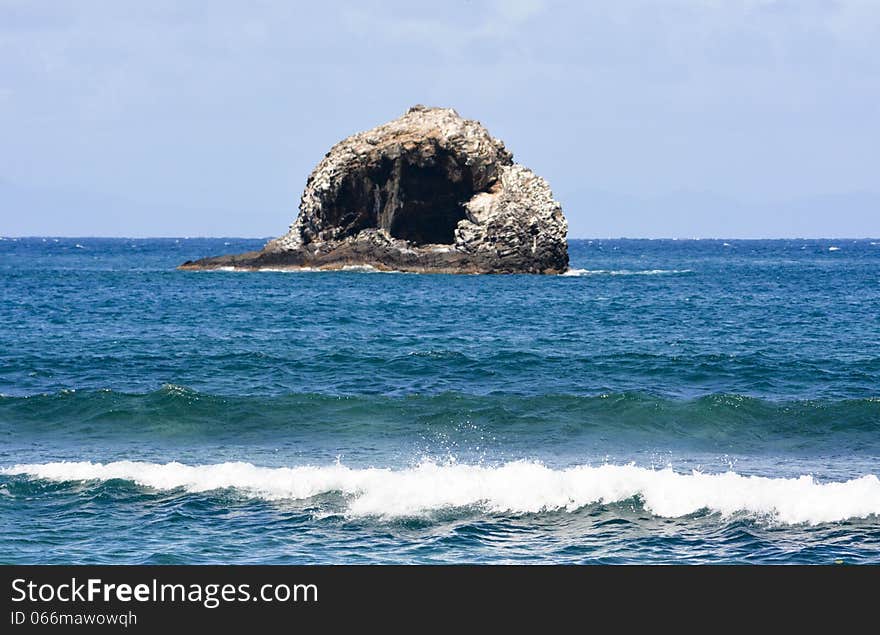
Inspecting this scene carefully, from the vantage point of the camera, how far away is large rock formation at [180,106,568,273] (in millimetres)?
79250

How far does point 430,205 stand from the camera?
83.1 meters

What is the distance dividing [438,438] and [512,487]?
18.0 feet

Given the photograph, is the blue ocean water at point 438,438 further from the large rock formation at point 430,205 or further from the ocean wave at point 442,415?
the large rock formation at point 430,205

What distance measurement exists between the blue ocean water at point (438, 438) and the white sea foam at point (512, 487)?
0.05 meters

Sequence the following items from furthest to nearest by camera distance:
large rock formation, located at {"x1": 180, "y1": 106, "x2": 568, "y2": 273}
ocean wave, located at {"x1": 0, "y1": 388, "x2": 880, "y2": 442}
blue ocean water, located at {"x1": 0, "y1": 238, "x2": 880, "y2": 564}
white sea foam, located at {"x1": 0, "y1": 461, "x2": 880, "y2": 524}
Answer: large rock formation, located at {"x1": 180, "y1": 106, "x2": 568, "y2": 273}
ocean wave, located at {"x1": 0, "y1": 388, "x2": 880, "y2": 442}
white sea foam, located at {"x1": 0, "y1": 461, "x2": 880, "y2": 524}
blue ocean water, located at {"x1": 0, "y1": 238, "x2": 880, "y2": 564}

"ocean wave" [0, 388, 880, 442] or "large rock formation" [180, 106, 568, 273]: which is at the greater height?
"large rock formation" [180, 106, 568, 273]

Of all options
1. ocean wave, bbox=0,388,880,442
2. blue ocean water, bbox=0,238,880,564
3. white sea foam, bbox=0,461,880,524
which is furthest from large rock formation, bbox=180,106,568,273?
white sea foam, bbox=0,461,880,524

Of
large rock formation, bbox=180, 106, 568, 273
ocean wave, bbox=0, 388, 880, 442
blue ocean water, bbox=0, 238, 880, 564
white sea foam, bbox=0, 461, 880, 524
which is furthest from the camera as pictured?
large rock formation, bbox=180, 106, 568, 273

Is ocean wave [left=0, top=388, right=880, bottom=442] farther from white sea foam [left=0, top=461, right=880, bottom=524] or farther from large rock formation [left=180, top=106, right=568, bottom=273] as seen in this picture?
large rock formation [left=180, top=106, right=568, bottom=273]

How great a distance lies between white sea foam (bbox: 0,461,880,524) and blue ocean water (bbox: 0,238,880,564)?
0.05 meters

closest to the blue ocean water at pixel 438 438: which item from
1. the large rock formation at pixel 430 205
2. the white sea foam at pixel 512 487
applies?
the white sea foam at pixel 512 487

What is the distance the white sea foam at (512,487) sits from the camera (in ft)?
52.5

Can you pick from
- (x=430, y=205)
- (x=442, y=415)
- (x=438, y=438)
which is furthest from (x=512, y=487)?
(x=430, y=205)

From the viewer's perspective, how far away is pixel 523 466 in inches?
→ 731
